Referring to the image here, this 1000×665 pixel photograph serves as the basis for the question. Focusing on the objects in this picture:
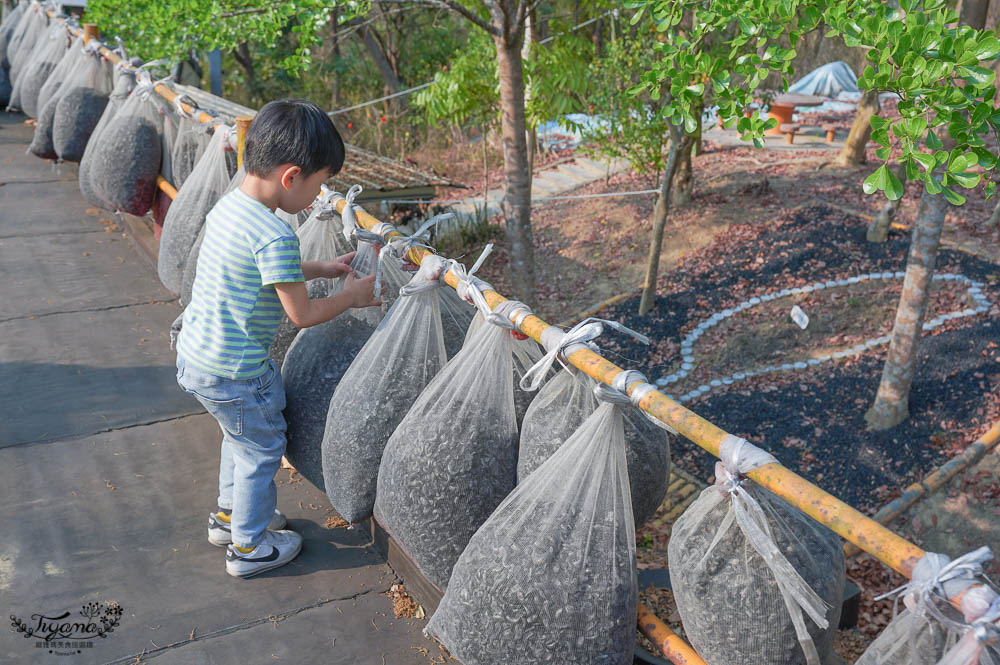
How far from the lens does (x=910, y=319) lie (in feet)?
16.2

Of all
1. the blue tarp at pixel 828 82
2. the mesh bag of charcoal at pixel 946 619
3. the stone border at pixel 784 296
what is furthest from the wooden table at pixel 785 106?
the mesh bag of charcoal at pixel 946 619

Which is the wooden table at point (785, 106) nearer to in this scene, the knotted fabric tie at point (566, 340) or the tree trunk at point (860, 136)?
the tree trunk at point (860, 136)

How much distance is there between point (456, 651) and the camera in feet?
5.80

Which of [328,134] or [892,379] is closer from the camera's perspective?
[328,134]

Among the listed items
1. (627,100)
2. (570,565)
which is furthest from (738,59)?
(627,100)

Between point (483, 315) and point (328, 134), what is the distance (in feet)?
2.06

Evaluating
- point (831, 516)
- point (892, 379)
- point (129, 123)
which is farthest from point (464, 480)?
point (892, 379)

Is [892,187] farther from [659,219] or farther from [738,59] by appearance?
[659,219]

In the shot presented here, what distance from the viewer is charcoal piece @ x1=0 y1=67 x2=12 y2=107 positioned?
8.27 metres

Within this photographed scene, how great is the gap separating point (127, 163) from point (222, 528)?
2397 millimetres

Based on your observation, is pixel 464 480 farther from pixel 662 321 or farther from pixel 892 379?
pixel 662 321

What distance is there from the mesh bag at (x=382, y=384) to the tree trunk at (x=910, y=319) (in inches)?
139

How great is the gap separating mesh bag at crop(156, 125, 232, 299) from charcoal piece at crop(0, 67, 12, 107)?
6071 millimetres

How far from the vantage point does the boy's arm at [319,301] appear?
7.04ft
